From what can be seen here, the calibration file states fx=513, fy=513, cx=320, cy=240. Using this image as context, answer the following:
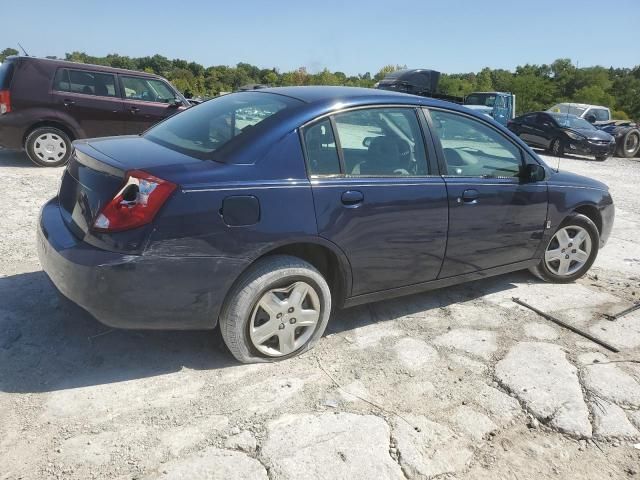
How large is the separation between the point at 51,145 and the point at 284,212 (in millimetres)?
6776

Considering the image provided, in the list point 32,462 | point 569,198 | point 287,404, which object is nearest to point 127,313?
point 32,462

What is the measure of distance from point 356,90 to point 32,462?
280 cm

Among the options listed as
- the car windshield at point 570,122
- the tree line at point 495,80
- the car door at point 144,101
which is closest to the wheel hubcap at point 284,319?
the car door at point 144,101

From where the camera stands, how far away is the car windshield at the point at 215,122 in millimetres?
2957

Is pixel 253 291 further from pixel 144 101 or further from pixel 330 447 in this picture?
pixel 144 101

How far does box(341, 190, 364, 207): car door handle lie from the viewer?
299cm

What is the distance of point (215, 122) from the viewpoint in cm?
322

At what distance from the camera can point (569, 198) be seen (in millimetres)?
4270

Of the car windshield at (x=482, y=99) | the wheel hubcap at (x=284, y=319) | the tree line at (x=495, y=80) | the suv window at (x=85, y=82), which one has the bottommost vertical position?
the wheel hubcap at (x=284, y=319)

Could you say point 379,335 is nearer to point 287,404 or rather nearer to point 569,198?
point 287,404

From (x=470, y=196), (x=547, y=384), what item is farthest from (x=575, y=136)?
(x=547, y=384)

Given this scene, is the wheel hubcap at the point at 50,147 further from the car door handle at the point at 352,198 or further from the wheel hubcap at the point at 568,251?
the wheel hubcap at the point at 568,251

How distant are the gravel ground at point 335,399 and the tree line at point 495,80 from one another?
1325 inches

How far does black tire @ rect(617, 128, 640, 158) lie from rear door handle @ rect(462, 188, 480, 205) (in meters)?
17.4
